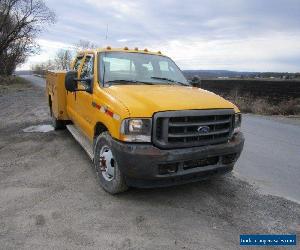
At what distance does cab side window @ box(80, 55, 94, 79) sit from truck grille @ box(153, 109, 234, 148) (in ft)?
7.07

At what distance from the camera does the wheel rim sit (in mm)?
5215

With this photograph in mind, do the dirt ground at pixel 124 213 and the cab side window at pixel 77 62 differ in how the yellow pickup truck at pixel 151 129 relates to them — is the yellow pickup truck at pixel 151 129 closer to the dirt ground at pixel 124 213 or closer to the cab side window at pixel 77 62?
the dirt ground at pixel 124 213

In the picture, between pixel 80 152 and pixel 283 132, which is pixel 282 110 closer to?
pixel 283 132

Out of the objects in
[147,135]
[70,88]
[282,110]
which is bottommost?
[282,110]

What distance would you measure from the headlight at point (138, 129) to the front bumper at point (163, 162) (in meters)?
0.08

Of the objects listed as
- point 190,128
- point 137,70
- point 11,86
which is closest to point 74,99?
point 137,70

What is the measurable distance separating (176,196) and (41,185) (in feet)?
6.54

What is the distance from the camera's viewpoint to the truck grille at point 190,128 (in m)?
4.61


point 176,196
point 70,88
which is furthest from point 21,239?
point 70,88

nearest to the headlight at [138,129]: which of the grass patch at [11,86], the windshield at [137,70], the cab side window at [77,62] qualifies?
the windshield at [137,70]

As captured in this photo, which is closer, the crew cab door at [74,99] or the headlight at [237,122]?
the headlight at [237,122]

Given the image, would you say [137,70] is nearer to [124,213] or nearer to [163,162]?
[163,162]

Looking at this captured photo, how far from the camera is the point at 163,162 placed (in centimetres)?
460

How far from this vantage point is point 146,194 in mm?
5320
